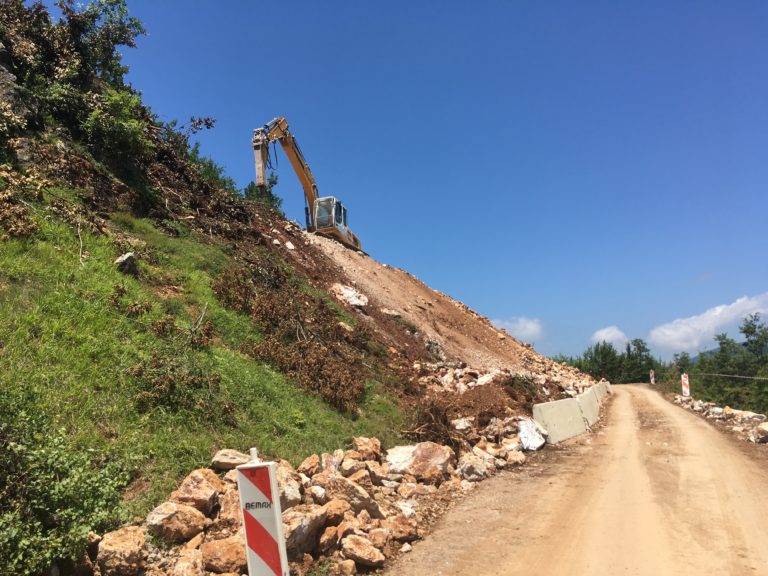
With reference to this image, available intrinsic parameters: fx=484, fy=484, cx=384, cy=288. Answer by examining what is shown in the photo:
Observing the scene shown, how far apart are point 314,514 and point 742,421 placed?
16945mm

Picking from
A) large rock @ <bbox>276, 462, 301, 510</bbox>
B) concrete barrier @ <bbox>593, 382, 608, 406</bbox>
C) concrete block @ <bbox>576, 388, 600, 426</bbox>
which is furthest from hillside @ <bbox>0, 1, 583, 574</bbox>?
concrete barrier @ <bbox>593, 382, 608, 406</bbox>

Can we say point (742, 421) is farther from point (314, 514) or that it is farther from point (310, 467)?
point (314, 514)

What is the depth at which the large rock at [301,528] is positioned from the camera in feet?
16.5

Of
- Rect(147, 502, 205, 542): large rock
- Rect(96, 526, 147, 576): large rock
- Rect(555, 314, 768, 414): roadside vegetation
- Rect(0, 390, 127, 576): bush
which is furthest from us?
Rect(555, 314, 768, 414): roadside vegetation

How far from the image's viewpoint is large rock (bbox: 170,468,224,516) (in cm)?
512

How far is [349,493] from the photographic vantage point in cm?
605

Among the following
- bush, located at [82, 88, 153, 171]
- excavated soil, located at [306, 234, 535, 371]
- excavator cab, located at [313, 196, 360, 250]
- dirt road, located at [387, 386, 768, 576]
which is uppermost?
excavator cab, located at [313, 196, 360, 250]

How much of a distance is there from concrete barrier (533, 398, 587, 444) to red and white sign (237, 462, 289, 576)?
9918 millimetres

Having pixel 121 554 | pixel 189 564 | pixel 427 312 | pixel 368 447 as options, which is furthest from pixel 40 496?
pixel 427 312

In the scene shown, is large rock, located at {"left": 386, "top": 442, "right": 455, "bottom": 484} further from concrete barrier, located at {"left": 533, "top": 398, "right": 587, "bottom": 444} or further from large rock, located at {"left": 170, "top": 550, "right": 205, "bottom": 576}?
concrete barrier, located at {"left": 533, "top": 398, "right": 587, "bottom": 444}

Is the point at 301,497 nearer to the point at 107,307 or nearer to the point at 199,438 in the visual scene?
the point at 199,438

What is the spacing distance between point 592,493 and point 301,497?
5.16 metres

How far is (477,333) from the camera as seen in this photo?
26.0 m

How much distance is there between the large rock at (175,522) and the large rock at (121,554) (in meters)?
0.33
